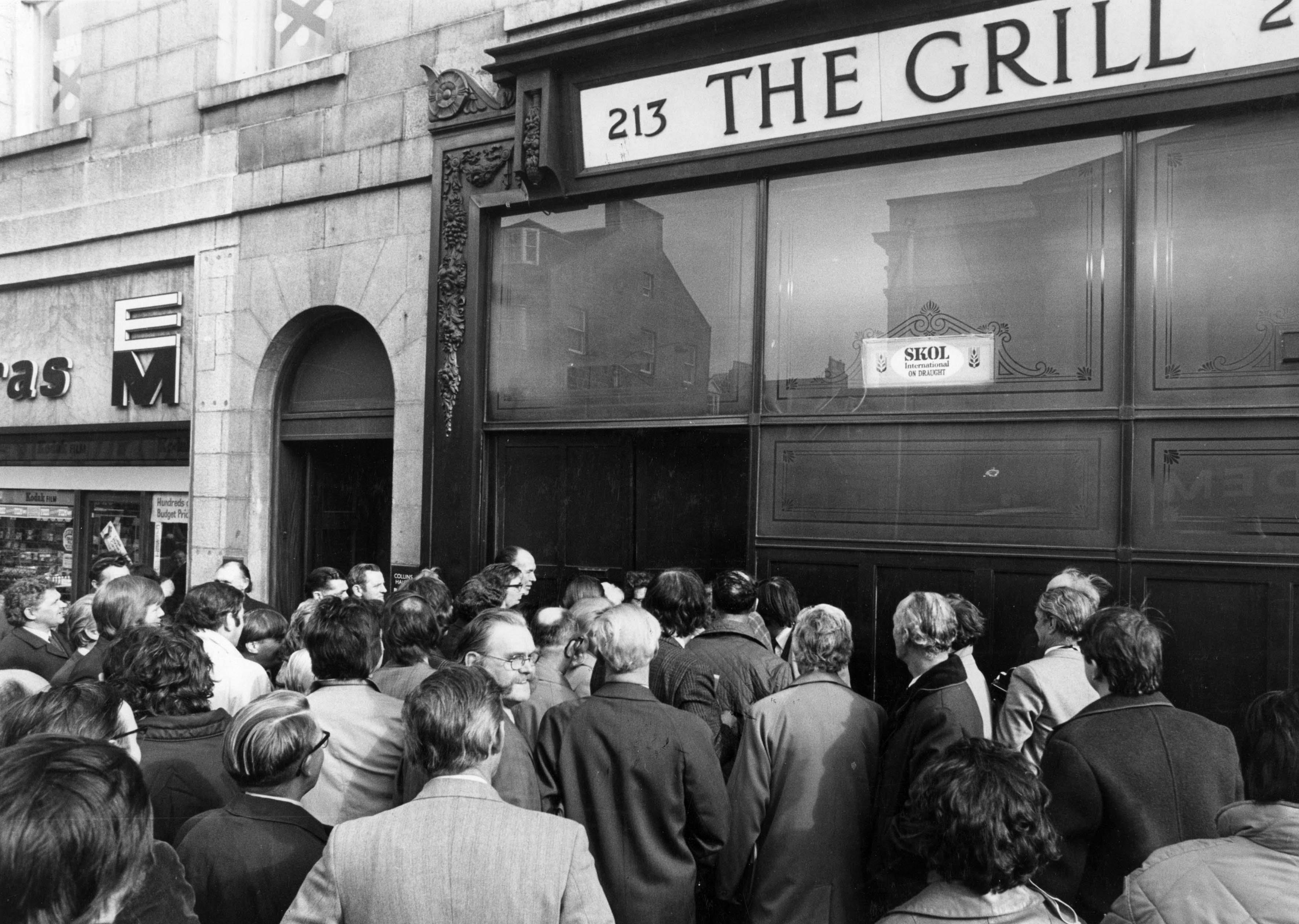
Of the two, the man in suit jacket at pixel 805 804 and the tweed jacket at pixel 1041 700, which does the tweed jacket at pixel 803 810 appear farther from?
the tweed jacket at pixel 1041 700

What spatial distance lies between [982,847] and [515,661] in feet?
5.79

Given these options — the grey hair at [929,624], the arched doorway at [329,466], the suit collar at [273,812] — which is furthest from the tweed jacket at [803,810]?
the arched doorway at [329,466]

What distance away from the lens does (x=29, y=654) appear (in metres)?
5.16

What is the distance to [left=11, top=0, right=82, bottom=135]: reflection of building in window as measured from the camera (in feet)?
36.1

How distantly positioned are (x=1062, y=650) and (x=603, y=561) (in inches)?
160

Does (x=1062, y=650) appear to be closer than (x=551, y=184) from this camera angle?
Yes

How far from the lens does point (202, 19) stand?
9.44 metres

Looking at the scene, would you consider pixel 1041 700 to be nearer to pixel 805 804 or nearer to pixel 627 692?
pixel 805 804

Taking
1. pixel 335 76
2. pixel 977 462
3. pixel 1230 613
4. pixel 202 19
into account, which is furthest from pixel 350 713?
pixel 202 19

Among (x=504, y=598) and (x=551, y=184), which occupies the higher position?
(x=551, y=184)

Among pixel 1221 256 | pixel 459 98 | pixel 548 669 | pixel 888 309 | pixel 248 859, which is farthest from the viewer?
pixel 459 98

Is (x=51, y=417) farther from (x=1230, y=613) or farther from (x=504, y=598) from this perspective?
(x=1230, y=613)

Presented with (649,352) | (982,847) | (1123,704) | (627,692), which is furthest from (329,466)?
(982,847)

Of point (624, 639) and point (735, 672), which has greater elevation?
point (624, 639)
